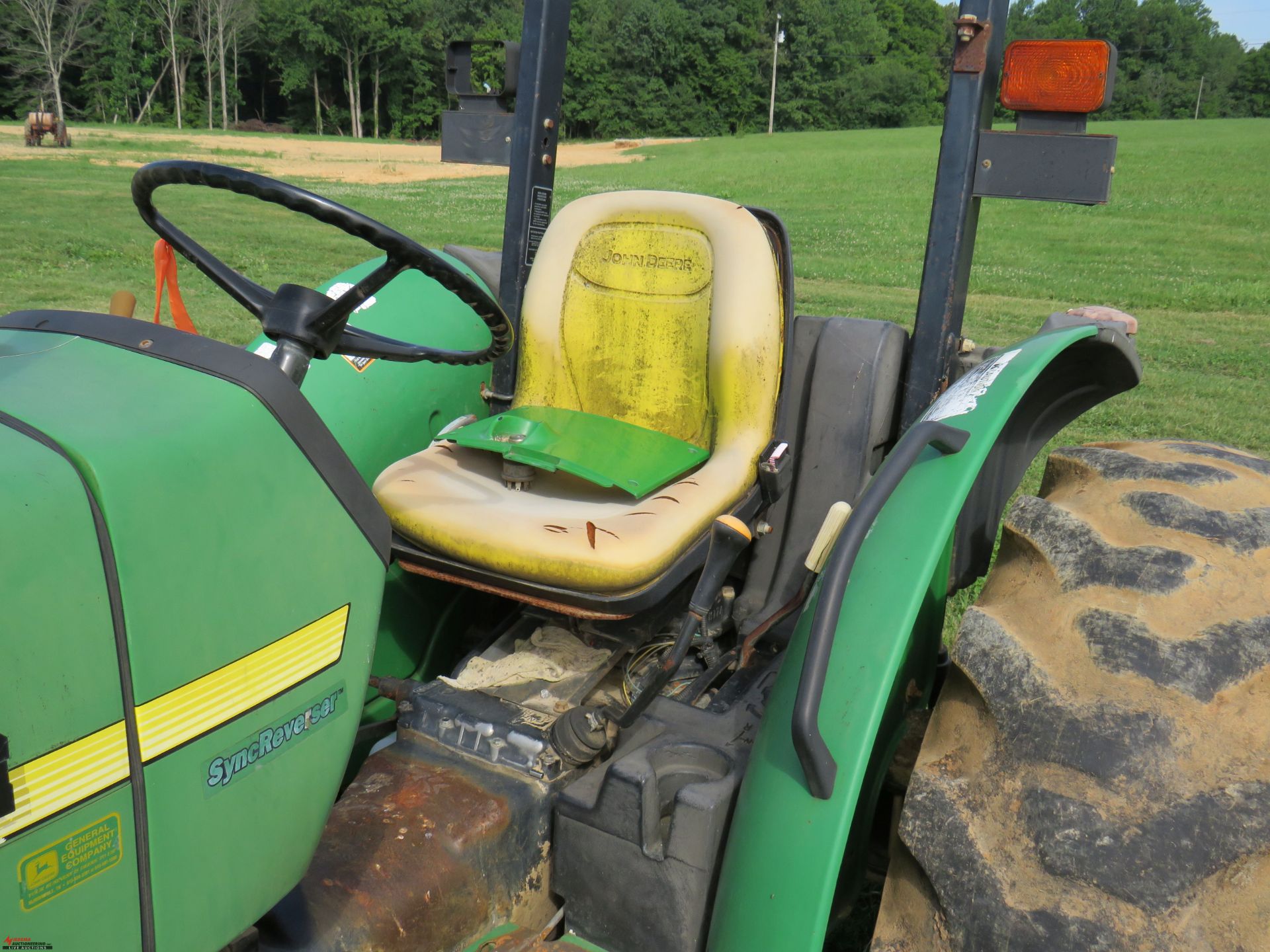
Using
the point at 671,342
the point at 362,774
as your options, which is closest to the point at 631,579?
the point at 362,774

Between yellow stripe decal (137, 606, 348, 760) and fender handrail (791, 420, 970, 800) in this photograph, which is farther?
fender handrail (791, 420, 970, 800)

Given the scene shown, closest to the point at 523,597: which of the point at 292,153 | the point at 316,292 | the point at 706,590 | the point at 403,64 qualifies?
the point at 706,590

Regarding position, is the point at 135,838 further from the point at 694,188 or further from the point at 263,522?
the point at 694,188

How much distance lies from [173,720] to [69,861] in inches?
5.4

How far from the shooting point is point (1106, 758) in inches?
45.5

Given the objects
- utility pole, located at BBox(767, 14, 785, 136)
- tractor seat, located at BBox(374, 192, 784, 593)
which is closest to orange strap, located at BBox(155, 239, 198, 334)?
tractor seat, located at BBox(374, 192, 784, 593)

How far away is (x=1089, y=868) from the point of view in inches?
44.0

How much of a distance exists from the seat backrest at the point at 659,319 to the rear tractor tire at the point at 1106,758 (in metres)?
0.74

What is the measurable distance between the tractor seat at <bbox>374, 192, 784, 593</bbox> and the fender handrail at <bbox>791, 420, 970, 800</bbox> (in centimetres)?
47

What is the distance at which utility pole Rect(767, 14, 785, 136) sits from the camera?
30938 millimetres

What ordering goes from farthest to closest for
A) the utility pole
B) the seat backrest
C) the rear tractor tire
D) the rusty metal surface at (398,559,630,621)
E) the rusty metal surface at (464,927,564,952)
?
the utility pole → the seat backrest → the rusty metal surface at (398,559,630,621) → the rusty metal surface at (464,927,564,952) → the rear tractor tire

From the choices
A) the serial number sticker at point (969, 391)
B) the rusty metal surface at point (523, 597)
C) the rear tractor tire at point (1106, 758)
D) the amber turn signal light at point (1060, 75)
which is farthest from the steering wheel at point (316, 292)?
the amber turn signal light at point (1060, 75)

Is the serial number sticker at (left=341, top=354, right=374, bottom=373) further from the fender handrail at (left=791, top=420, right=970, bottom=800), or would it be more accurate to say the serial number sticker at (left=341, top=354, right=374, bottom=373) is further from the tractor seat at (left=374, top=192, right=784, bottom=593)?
the fender handrail at (left=791, top=420, right=970, bottom=800)

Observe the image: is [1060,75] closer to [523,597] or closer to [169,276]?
[523,597]
